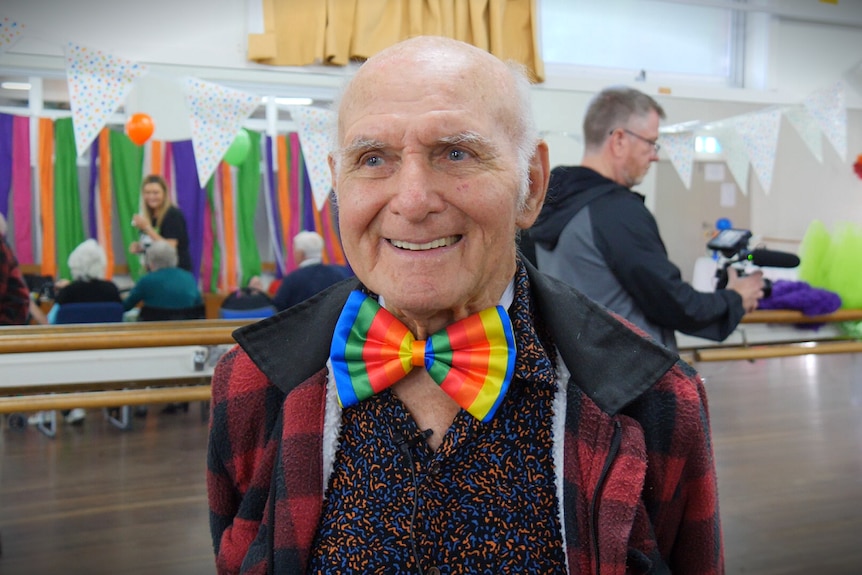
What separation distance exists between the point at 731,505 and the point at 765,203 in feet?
11.3

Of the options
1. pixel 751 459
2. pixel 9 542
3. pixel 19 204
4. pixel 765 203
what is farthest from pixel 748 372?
pixel 19 204

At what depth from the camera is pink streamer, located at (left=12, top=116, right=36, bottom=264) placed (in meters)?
3.96

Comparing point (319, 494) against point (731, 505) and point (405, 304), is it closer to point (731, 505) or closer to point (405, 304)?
point (405, 304)

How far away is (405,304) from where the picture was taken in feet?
3.19

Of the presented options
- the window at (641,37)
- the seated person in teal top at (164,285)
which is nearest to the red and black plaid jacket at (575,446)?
the seated person in teal top at (164,285)

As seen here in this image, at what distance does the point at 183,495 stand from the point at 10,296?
1144 millimetres

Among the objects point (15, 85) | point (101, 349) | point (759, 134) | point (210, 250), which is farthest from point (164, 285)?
point (759, 134)

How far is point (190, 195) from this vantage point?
14.3ft

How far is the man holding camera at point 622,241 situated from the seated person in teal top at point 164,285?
2384 mm

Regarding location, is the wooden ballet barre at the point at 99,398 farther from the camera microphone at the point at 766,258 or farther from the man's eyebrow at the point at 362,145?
the camera microphone at the point at 766,258

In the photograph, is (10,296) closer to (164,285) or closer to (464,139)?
(164,285)

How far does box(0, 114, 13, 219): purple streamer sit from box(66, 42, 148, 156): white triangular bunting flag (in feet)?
3.08

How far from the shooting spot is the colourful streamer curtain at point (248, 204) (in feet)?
14.8

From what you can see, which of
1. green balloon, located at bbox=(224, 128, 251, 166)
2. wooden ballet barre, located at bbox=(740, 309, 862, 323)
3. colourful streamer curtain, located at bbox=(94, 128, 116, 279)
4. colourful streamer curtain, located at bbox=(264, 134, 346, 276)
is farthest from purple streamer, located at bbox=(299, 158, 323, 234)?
wooden ballet barre, located at bbox=(740, 309, 862, 323)
